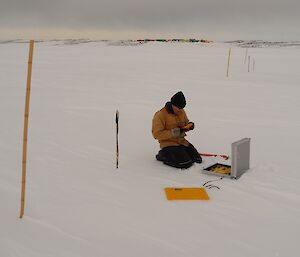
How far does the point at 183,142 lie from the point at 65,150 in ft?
7.66

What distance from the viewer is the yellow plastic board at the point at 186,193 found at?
5.05 m

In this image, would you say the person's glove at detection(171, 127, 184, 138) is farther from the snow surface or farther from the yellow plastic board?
the yellow plastic board

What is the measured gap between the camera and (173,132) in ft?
20.3

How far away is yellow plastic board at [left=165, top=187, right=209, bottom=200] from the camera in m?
5.05

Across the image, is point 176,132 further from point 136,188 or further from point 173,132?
point 136,188

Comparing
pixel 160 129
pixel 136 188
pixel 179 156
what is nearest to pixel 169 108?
pixel 160 129

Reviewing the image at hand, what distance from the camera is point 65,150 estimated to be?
23.5 ft

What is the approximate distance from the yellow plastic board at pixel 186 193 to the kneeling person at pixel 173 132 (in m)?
0.87

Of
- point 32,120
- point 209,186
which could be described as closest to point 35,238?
point 209,186

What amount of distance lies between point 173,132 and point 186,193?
132cm

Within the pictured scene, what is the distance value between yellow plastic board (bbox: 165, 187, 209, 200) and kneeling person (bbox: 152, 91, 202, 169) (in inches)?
34.3

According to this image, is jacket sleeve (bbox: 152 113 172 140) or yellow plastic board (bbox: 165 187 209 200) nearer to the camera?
yellow plastic board (bbox: 165 187 209 200)

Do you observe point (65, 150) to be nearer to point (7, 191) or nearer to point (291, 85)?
point (7, 191)

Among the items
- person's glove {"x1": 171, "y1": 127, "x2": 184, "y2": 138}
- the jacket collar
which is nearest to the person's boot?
person's glove {"x1": 171, "y1": 127, "x2": 184, "y2": 138}
